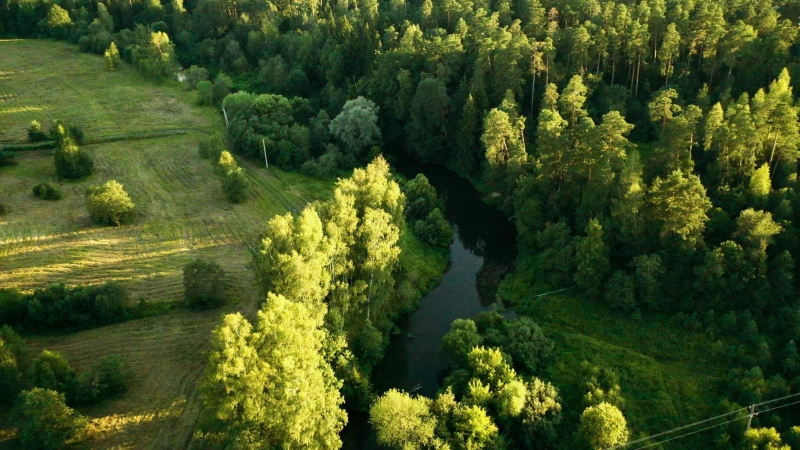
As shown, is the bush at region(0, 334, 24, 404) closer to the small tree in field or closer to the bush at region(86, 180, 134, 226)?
the bush at region(86, 180, 134, 226)

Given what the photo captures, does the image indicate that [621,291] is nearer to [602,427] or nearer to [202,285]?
[602,427]

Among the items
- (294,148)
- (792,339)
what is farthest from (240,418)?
(294,148)

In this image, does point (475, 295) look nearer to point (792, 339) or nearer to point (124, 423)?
Answer: point (792, 339)

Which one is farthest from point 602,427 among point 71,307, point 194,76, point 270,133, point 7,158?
point 194,76

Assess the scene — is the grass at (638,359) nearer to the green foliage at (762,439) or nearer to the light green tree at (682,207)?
the green foliage at (762,439)

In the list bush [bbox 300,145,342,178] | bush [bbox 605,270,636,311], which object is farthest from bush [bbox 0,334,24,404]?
bush [bbox 605,270,636,311]
